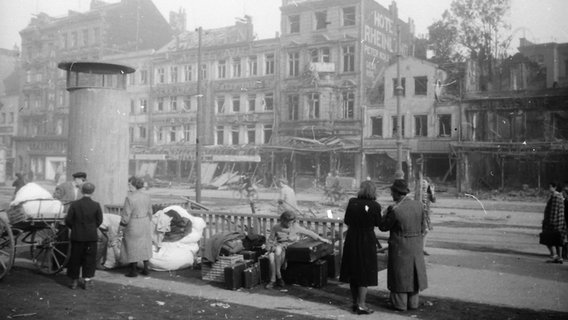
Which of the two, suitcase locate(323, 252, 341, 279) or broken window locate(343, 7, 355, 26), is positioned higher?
broken window locate(343, 7, 355, 26)

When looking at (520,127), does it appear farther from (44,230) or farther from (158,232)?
(44,230)

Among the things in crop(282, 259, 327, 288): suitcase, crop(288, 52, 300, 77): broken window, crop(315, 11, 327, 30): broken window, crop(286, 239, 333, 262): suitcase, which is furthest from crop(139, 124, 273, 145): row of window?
crop(282, 259, 327, 288): suitcase

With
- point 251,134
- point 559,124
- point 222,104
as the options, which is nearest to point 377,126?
point 251,134

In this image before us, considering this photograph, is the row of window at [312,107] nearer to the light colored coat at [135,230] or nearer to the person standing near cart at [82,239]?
the light colored coat at [135,230]

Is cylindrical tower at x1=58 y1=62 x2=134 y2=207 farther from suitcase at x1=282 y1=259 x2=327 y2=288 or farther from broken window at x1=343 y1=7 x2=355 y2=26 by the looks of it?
broken window at x1=343 y1=7 x2=355 y2=26

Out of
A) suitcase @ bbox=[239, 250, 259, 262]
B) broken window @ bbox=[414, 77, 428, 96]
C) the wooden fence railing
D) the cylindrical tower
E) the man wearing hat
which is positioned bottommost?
suitcase @ bbox=[239, 250, 259, 262]

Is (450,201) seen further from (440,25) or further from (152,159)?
(152,159)

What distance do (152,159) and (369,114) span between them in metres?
22.9

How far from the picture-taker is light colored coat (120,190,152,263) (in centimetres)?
920

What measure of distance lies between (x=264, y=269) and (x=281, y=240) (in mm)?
593

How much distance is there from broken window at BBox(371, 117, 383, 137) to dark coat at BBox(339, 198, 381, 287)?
35423mm

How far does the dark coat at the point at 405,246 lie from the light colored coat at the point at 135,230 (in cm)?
458

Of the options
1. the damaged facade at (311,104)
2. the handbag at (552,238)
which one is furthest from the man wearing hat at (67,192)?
the damaged facade at (311,104)

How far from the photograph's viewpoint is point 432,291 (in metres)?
8.23
